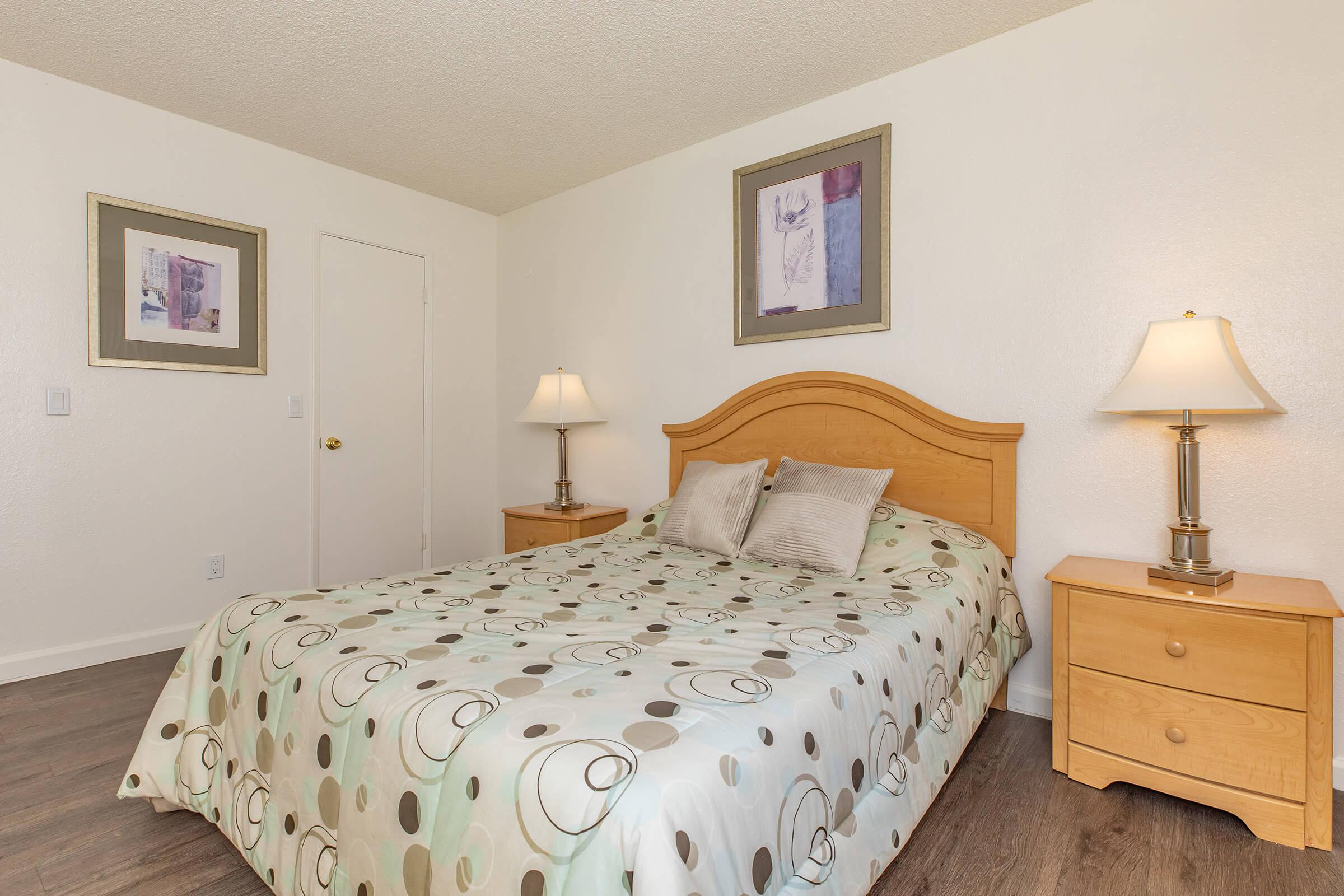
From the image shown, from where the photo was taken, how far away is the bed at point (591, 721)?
905 mm

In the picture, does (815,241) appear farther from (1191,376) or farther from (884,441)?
(1191,376)

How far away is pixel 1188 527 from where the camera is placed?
1856 mm

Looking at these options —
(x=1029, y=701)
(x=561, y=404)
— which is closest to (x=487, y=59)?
(x=561, y=404)

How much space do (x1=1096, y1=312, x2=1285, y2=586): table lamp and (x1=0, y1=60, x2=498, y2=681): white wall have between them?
3681mm

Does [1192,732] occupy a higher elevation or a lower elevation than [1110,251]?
lower

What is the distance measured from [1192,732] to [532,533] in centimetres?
277

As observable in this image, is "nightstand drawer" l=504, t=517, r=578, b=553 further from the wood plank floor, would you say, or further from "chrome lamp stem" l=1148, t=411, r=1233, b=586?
"chrome lamp stem" l=1148, t=411, r=1233, b=586

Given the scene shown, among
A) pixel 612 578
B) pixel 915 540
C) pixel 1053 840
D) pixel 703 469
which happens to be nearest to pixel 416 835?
pixel 612 578

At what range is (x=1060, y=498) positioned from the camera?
90.0 inches

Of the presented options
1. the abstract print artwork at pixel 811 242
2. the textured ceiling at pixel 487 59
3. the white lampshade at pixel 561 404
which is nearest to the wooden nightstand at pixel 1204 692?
the abstract print artwork at pixel 811 242

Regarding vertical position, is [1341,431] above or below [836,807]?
above

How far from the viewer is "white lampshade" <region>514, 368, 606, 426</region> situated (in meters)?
3.53

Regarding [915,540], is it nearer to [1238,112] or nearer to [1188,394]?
[1188,394]

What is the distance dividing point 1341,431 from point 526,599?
2334mm
